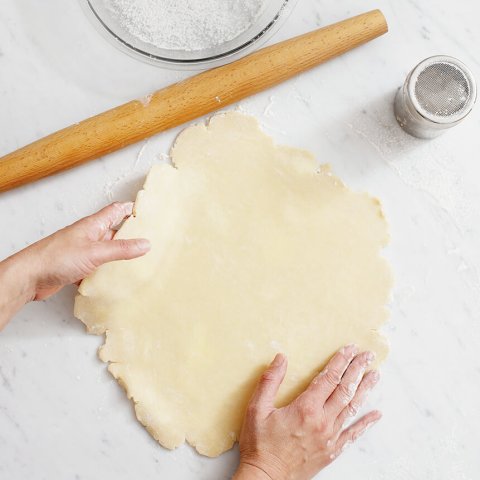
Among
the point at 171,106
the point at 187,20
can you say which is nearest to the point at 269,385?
the point at 171,106

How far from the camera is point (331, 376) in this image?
1.19 meters

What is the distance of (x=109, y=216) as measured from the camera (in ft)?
3.83

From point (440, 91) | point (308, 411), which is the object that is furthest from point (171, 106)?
point (308, 411)

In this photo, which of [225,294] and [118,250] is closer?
[118,250]

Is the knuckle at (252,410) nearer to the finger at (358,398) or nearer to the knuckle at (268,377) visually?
the knuckle at (268,377)

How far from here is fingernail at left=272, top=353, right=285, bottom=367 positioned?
119 centimetres

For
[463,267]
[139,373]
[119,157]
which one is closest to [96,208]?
[119,157]

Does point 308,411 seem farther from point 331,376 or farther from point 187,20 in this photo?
point 187,20

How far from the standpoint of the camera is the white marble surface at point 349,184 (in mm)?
1240

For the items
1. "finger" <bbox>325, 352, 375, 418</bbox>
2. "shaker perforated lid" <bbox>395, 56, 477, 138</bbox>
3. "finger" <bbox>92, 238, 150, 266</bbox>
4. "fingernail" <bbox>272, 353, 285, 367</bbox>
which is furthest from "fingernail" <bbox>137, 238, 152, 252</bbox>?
"shaker perforated lid" <bbox>395, 56, 477, 138</bbox>

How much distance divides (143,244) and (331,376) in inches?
16.4

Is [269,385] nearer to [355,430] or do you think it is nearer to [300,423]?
[300,423]

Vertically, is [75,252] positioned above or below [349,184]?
above

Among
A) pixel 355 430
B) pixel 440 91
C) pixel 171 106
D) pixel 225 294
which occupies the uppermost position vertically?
pixel 171 106
